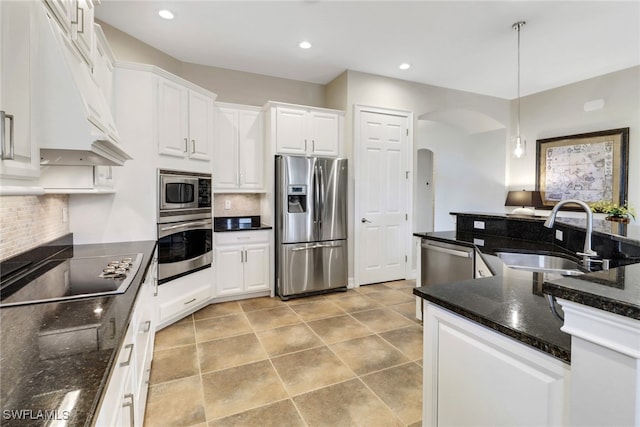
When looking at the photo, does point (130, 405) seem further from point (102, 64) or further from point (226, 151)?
point (226, 151)

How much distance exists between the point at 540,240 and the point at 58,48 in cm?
327

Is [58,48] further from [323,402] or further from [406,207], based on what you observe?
[406,207]

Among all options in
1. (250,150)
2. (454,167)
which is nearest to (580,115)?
(454,167)

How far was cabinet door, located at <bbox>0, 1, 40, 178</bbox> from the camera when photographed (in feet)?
3.12

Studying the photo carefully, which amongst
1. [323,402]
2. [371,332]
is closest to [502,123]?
[371,332]

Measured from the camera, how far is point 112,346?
2.95 feet

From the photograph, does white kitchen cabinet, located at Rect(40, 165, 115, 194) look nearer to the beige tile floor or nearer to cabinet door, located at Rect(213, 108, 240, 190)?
the beige tile floor

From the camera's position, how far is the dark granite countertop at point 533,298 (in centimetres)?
71

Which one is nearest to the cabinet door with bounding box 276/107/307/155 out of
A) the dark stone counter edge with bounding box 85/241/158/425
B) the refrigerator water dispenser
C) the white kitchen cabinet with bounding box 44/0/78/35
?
the refrigerator water dispenser

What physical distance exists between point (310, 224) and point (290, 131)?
120 centimetres

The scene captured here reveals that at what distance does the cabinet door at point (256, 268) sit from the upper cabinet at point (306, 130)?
4.06ft

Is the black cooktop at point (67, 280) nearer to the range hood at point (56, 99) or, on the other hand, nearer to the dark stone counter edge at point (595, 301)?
the range hood at point (56, 99)

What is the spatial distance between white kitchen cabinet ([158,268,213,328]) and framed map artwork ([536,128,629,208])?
203 inches

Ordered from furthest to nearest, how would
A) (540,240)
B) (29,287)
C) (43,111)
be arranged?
(540,240) < (29,287) < (43,111)
